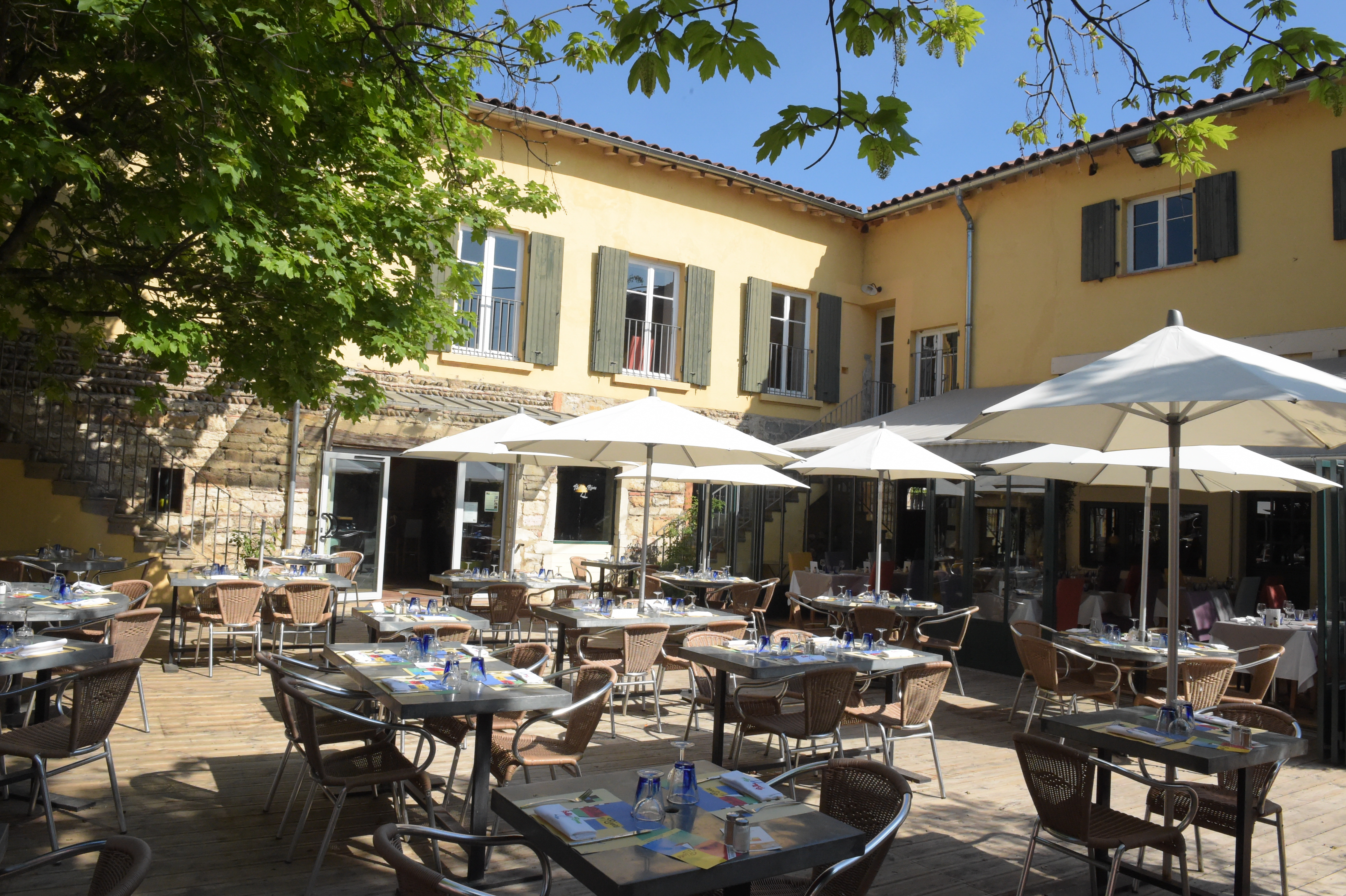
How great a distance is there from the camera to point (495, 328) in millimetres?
12609

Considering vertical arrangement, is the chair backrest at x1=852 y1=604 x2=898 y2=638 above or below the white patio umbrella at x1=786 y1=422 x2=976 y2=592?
below

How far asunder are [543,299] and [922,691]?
353 inches

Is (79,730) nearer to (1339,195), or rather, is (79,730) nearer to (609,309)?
(609,309)

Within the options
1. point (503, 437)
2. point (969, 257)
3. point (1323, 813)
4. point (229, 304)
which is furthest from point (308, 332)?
point (969, 257)

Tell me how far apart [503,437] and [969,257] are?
836 centimetres

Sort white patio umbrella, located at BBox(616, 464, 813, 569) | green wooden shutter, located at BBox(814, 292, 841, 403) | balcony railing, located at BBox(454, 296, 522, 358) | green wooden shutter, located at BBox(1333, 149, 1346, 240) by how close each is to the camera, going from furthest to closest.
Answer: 1. green wooden shutter, located at BBox(814, 292, 841, 403)
2. balcony railing, located at BBox(454, 296, 522, 358)
3. white patio umbrella, located at BBox(616, 464, 813, 569)
4. green wooden shutter, located at BBox(1333, 149, 1346, 240)

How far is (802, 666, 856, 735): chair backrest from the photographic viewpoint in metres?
4.81

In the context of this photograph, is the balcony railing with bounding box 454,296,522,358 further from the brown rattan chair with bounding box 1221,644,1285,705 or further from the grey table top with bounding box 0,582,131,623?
the brown rattan chair with bounding box 1221,644,1285,705

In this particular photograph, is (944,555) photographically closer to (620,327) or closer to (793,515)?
(793,515)

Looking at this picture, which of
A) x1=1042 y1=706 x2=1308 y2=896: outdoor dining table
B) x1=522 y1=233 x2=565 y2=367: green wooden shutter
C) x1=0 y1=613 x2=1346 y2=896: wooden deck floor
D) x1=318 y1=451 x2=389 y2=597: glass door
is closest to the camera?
x1=1042 y1=706 x2=1308 y2=896: outdoor dining table

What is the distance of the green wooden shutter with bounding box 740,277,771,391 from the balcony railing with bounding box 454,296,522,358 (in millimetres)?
3699

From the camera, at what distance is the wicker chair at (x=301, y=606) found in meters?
7.50

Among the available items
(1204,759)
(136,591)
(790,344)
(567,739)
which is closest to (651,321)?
(790,344)

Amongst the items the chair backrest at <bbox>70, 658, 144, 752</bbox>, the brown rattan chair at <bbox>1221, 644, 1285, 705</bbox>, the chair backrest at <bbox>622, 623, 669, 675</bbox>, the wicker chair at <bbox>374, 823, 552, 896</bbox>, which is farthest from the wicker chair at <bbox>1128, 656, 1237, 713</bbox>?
the chair backrest at <bbox>70, 658, 144, 752</bbox>
